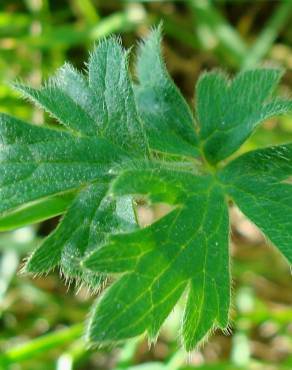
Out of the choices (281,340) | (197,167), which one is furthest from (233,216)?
(197,167)

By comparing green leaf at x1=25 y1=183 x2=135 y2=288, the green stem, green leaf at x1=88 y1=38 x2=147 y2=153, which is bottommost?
the green stem

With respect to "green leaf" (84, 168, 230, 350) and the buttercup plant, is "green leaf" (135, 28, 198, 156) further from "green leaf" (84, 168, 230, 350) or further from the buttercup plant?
"green leaf" (84, 168, 230, 350)

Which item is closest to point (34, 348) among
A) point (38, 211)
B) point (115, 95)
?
point (38, 211)

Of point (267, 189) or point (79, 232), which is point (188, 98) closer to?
point (267, 189)

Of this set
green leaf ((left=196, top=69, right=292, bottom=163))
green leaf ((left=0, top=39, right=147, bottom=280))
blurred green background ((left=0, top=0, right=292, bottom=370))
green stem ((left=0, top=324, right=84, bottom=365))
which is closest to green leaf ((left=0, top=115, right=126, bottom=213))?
green leaf ((left=0, top=39, right=147, bottom=280))

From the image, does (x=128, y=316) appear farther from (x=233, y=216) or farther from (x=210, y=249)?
(x=233, y=216)

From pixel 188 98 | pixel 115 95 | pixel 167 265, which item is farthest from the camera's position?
pixel 188 98

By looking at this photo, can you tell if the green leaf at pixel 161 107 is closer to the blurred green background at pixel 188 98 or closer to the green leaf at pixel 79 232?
the green leaf at pixel 79 232
